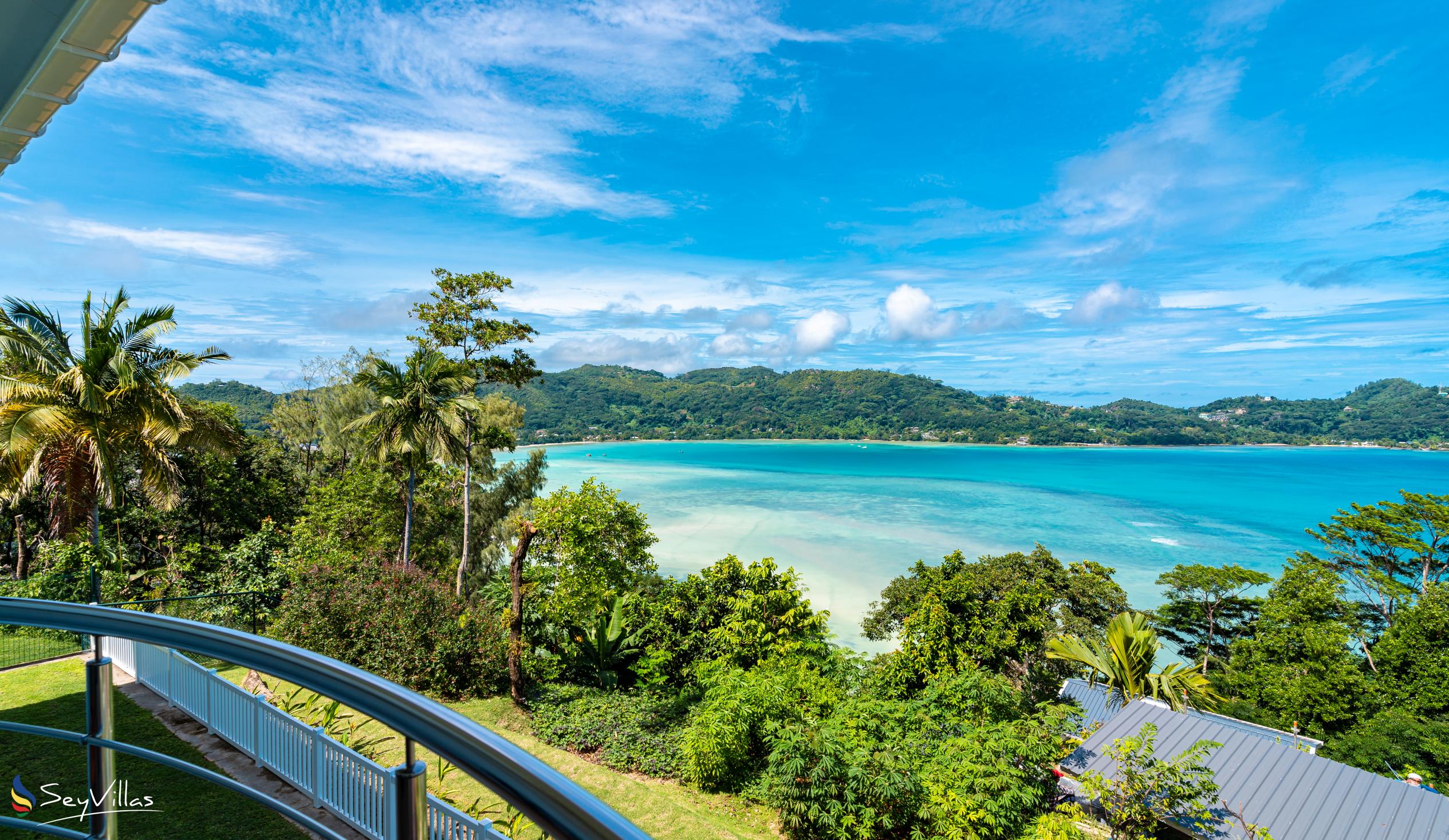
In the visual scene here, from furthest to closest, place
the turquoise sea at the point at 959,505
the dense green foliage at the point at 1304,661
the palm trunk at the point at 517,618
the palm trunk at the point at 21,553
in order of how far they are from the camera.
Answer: the turquoise sea at the point at 959,505 → the dense green foliage at the point at 1304,661 → the palm trunk at the point at 21,553 → the palm trunk at the point at 517,618

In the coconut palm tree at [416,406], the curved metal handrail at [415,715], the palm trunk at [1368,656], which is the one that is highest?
the coconut palm tree at [416,406]

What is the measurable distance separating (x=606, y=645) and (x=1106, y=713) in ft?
33.2

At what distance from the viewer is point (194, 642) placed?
111 cm

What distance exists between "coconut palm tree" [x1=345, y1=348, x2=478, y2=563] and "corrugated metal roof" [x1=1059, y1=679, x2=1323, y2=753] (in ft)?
43.8

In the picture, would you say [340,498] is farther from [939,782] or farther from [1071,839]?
[1071,839]

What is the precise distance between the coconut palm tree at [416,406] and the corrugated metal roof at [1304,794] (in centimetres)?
1263

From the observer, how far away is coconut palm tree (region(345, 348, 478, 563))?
42.5 feet

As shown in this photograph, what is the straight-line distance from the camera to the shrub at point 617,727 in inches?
344

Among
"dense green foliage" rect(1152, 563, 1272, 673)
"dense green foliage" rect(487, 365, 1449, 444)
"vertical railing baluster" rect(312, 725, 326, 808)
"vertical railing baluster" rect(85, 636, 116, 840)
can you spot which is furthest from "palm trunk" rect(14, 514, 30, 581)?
"dense green foliage" rect(487, 365, 1449, 444)

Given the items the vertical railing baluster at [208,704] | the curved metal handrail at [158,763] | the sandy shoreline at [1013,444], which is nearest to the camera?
the curved metal handrail at [158,763]

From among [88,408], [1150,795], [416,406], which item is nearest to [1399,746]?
[1150,795]

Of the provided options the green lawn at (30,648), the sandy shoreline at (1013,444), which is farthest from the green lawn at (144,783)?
the sandy shoreline at (1013,444)

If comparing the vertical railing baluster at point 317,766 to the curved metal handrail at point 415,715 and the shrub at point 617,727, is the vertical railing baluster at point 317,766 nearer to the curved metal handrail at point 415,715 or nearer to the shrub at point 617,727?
the curved metal handrail at point 415,715

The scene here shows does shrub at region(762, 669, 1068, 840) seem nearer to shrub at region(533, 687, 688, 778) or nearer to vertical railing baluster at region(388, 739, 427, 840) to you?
shrub at region(533, 687, 688, 778)
